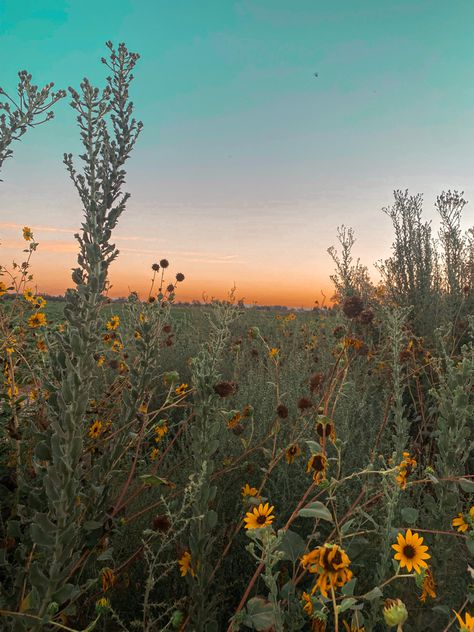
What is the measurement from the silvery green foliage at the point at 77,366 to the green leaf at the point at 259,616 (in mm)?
527

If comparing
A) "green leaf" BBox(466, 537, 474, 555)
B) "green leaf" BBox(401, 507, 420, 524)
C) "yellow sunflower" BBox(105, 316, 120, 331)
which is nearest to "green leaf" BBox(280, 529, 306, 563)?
"green leaf" BBox(401, 507, 420, 524)

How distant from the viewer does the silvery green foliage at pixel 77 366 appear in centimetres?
132

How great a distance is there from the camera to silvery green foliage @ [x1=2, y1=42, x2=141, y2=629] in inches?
52.1

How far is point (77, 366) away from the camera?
138cm

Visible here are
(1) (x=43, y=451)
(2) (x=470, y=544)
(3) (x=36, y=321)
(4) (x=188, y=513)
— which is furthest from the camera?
(3) (x=36, y=321)

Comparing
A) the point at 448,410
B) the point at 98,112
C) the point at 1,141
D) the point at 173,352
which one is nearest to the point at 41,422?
the point at 1,141

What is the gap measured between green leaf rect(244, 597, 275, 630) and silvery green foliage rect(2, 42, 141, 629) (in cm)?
53

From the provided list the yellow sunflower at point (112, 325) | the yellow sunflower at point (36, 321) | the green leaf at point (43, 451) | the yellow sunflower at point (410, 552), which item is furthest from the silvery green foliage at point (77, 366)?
the yellow sunflower at point (112, 325)

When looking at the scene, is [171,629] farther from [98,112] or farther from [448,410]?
[98,112]

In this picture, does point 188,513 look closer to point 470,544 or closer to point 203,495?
point 203,495

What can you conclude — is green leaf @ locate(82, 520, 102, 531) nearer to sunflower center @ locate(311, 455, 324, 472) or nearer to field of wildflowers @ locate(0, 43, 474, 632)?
field of wildflowers @ locate(0, 43, 474, 632)

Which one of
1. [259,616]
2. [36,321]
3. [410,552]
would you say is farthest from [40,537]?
[36,321]

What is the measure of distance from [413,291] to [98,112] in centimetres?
648

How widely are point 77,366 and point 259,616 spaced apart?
944mm
